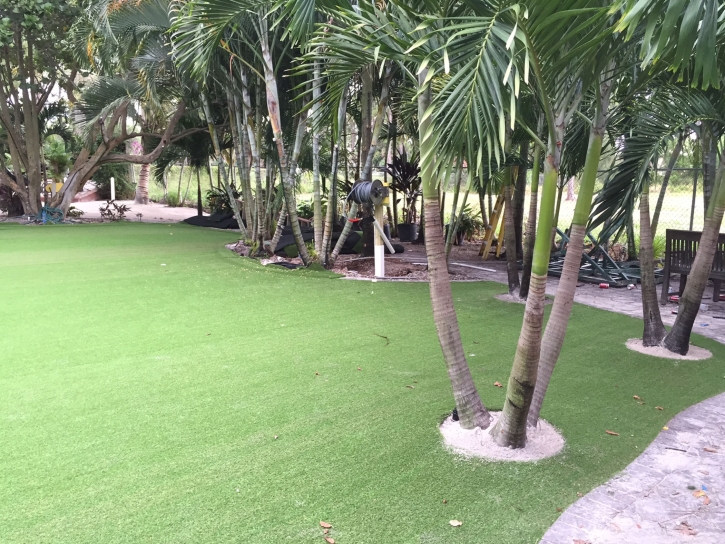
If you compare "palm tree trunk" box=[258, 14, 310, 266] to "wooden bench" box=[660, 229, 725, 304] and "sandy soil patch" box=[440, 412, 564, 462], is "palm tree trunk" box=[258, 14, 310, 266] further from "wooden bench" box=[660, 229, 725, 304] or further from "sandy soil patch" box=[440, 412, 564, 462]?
"sandy soil patch" box=[440, 412, 564, 462]

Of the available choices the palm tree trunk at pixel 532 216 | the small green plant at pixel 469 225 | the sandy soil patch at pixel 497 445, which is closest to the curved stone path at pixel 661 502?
the sandy soil patch at pixel 497 445

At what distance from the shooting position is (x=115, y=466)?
271 centimetres

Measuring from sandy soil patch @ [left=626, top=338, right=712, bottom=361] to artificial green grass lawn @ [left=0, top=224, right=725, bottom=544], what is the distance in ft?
0.35

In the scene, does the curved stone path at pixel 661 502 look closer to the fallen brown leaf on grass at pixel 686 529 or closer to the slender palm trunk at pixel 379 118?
the fallen brown leaf on grass at pixel 686 529

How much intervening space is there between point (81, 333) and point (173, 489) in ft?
9.39

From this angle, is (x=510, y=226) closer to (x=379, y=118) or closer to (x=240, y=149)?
(x=379, y=118)

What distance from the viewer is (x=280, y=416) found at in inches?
131

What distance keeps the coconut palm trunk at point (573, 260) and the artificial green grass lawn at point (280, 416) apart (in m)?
0.39

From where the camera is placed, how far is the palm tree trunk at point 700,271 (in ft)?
14.0

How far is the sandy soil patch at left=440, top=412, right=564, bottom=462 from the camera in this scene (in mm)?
2891

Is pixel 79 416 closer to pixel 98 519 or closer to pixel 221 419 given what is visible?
pixel 221 419

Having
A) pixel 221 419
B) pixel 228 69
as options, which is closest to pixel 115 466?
pixel 221 419

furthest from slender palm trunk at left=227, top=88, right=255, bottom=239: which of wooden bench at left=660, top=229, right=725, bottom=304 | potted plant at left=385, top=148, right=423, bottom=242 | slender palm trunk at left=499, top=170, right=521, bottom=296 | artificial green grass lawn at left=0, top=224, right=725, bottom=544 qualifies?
wooden bench at left=660, top=229, right=725, bottom=304

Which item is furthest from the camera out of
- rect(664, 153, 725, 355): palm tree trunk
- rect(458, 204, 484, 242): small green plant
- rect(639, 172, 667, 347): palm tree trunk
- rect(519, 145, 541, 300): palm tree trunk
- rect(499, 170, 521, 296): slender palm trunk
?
rect(458, 204, 484, 242): small green plant
